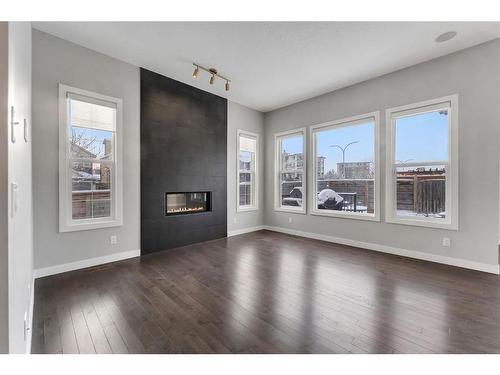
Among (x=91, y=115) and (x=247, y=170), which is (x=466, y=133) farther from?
(x=91, y=115)

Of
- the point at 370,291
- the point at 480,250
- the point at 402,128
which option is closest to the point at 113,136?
the point at 370,291

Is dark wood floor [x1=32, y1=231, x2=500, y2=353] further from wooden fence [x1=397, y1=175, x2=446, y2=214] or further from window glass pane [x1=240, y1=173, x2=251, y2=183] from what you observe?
window glass pane [x1=240, y1=173, x2=251, y2=183]

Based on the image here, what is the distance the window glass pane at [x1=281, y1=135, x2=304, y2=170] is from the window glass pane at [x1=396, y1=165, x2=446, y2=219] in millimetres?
1974

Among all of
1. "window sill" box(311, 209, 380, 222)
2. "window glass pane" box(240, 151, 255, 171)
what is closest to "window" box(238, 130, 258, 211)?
"window glass pane" box(240, 151, 255, 171)

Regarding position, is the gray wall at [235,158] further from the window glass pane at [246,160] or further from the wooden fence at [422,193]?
the wooden fence at [422,193]

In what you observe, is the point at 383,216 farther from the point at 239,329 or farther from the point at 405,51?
the point at 239,329

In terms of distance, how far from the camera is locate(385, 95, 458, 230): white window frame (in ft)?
10.3

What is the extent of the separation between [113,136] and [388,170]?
4397mm

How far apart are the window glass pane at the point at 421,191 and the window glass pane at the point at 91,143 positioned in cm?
457

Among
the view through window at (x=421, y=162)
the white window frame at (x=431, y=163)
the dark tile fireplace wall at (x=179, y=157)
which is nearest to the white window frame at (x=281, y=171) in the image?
the dark tile fireplace wall at (x=179, y=157)

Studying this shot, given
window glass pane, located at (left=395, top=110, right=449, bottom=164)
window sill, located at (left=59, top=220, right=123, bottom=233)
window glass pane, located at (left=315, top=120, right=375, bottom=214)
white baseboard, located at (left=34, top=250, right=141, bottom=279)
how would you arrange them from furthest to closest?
window glass pane, located at (left=315, top=120, right=375, bottom=214) → window glass pane, located at (left=395, top=110, right=449, bottom=164) → window sill, located at (left=59, top=220, right=123, bottom=233) → white baseboard, located at (left=34, top=250, right=141, bottom=279)

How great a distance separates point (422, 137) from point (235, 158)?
135 inches

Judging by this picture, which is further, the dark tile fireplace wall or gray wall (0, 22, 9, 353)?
the dark tile fireplace wall

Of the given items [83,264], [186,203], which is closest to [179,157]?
[186,203]
